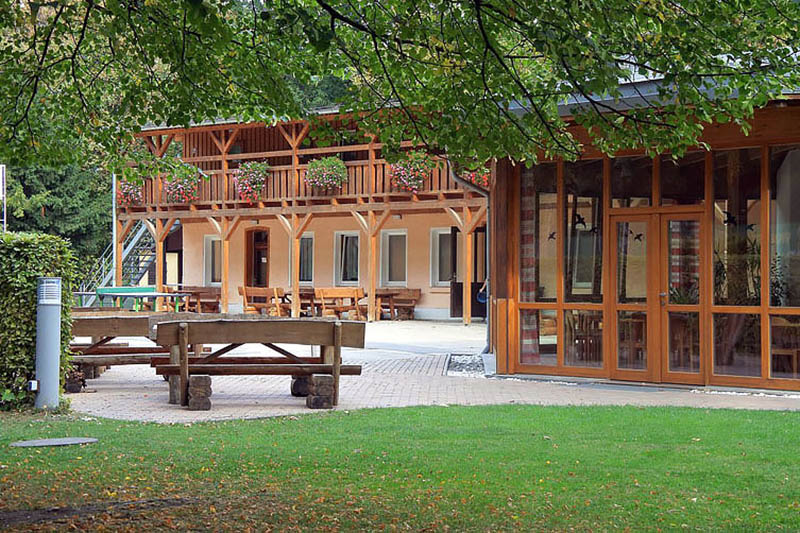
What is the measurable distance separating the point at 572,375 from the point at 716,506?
698 centimetres

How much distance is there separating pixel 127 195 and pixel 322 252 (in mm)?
6035

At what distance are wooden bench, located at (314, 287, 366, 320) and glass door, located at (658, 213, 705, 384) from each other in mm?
14772

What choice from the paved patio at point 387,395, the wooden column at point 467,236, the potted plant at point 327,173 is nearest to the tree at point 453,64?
the paved patio at point 387,395

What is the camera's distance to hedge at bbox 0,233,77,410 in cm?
889

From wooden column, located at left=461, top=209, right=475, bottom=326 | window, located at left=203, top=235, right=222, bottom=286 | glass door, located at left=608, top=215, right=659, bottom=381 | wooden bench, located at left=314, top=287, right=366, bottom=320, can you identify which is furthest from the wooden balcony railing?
glass door, located at left=608, top=215, right=659, bottom=381

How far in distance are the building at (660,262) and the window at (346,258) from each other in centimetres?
1678

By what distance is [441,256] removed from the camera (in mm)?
28047

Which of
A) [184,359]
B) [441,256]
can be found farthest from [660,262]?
[441,256]

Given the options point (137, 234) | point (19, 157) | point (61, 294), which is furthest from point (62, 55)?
point (137, 234)

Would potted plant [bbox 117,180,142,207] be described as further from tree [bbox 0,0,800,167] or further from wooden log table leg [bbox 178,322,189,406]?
tree [bbox 0,0,800,167]

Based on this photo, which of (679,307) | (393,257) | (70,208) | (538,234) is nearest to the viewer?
(679,307)

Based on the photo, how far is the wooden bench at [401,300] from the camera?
27688 millimetres

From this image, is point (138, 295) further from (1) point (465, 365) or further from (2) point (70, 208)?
(2) point (70, 208)

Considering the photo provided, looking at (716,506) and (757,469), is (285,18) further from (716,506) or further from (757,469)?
(757,469)
